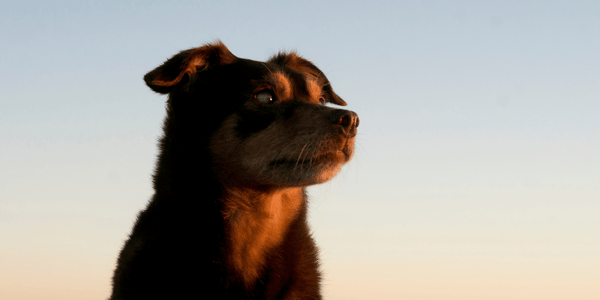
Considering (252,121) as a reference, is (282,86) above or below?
above

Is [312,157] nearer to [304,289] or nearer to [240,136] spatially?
[240,136]

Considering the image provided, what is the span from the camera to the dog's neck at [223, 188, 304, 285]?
16.6 feet

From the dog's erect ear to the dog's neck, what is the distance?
4.03 ft

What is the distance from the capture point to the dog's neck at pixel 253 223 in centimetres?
506

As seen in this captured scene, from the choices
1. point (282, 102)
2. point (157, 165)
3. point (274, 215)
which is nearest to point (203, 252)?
point (274, 215)

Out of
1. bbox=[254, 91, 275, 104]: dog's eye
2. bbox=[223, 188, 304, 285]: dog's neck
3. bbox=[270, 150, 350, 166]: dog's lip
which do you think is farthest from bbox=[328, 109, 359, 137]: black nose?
bbox=[223, 188, 304, 285]: dog's neck

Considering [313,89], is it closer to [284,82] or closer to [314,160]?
[284,82]

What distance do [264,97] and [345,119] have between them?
90 cm

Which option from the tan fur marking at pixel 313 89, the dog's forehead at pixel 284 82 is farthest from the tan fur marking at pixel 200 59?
the tan fur marking at pixel 313 89

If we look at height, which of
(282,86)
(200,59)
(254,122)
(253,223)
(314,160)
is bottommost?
(253,223)

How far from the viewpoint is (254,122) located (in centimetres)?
530

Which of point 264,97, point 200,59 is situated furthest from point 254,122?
point 200,59

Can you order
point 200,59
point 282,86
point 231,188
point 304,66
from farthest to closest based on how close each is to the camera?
point 304,66 < point 200,59 < point 282,86 < point 231,188

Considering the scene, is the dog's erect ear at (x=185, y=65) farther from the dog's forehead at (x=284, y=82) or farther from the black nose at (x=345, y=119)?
the black nose at (x=345, y=119)
